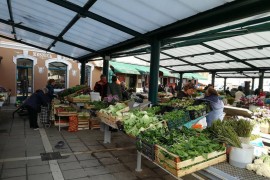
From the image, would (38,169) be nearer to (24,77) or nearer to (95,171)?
(95,171)

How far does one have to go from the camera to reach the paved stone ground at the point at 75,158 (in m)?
4.87

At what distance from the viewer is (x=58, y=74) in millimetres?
19422

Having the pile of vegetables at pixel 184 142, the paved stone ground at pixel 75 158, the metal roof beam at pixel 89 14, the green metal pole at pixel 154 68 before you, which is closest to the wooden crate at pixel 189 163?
the pile of vegetables at pixel 184 142

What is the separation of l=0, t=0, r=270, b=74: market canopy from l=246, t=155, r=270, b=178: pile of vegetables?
233cm

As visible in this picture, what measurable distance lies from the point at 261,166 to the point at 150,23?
14.1 ft

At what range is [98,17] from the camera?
21.3ft

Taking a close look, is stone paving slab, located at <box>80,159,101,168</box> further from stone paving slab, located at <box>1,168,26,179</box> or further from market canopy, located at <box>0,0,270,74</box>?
market canopy, located at <box>0,0,270,74</box>

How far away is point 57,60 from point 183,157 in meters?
17.5

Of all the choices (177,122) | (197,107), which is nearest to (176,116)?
(177,122)

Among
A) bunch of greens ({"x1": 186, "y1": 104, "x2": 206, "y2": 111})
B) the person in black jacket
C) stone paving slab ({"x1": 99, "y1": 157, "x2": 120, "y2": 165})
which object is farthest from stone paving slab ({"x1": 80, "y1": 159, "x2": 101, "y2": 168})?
the person in black jacket

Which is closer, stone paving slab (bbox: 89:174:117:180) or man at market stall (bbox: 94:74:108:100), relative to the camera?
stone paving slab (bbox: 89:174:117:180)

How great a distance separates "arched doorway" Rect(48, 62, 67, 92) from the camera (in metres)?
18.9

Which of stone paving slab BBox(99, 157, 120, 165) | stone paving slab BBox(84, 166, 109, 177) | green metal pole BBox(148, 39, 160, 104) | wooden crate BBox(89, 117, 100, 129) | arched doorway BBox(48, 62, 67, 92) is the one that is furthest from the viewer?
arched doorway BBox(48, 62, 67, 92)

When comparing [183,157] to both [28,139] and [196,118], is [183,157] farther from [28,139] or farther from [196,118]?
[28,139]
